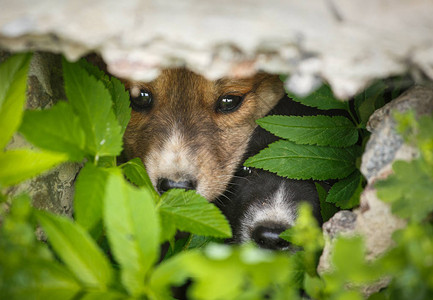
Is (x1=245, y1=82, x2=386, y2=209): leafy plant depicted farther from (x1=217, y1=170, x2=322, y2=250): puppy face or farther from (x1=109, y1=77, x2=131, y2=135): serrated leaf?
(x1=109, y1=77, x2=131, y2=135): serrated leaf

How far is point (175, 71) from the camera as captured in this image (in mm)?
2918

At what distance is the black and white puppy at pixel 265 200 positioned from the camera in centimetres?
263

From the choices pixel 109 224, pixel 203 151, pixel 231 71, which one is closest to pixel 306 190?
pixel 203 151

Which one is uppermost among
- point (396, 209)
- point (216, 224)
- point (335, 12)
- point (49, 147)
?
point (335, 12)

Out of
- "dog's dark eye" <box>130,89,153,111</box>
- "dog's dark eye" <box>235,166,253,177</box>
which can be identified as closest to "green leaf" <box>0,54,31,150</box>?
"dog's dark eye" <box>130,89,153,111</box>

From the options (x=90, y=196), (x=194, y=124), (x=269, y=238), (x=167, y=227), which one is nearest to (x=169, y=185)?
(x=194, y=124)

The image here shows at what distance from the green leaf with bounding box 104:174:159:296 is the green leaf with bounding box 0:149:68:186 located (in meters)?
0.33

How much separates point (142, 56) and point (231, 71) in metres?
0.34

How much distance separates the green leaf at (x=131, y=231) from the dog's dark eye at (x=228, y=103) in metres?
1.87

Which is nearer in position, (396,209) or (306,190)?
(396,209)

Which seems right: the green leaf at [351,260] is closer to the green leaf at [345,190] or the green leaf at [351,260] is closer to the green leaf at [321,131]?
the green leaf at [345,190]

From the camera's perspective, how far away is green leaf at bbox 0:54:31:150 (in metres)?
1.54

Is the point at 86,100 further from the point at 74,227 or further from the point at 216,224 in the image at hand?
the point at 216,224

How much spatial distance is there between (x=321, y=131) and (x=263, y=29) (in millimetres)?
892
